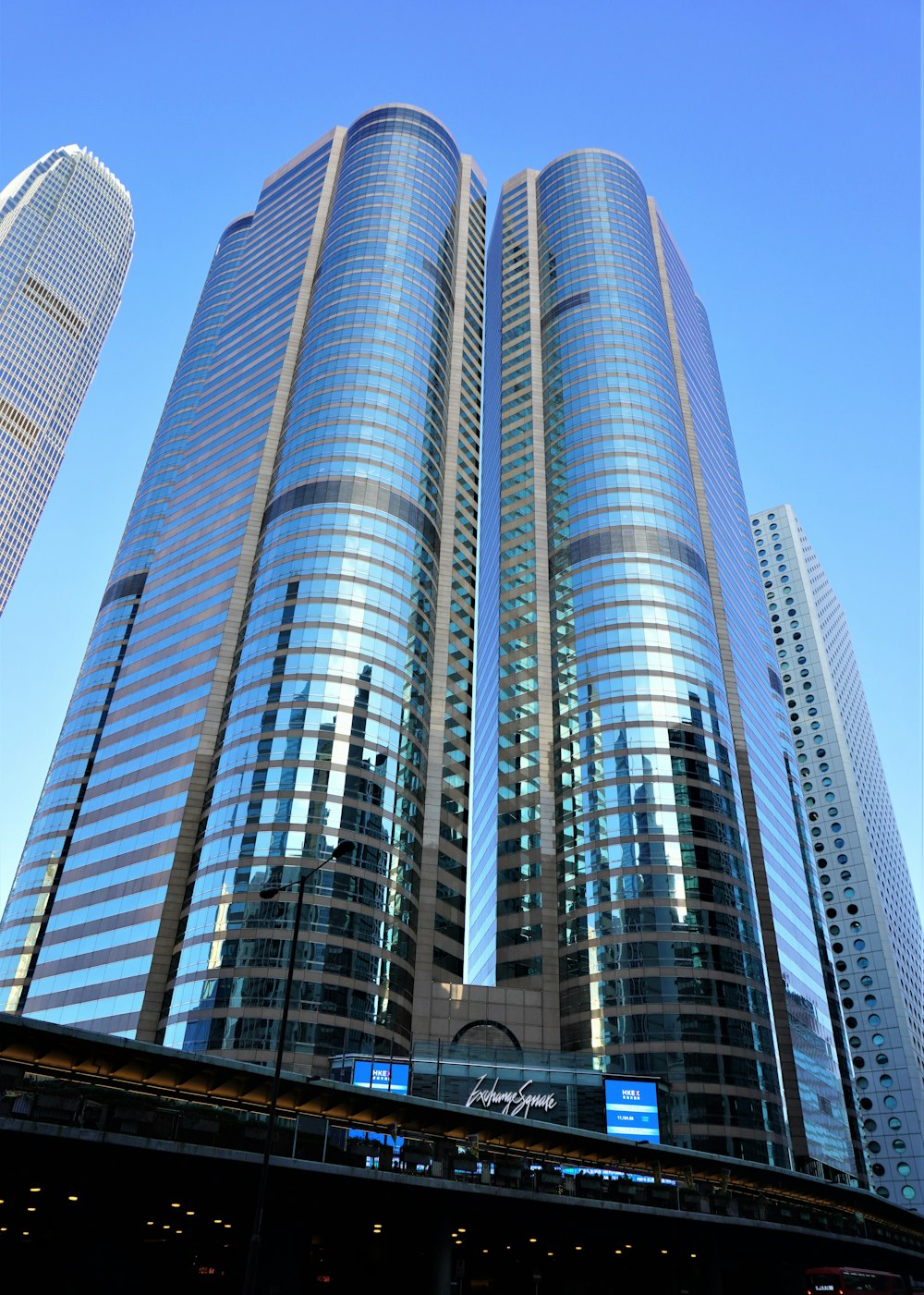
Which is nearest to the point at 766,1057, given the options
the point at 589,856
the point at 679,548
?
the point at 589,856

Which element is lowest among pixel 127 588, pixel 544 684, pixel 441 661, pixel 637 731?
pixel 637 731

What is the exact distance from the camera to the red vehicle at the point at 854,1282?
5184 centimetres

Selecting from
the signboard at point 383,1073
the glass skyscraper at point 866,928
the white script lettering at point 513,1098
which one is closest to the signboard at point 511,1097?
the white script lettering at point 513,1098

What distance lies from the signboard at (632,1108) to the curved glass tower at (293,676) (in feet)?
94.8

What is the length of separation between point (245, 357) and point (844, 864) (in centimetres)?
13616

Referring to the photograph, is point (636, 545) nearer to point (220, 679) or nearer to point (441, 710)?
point (441, 710)

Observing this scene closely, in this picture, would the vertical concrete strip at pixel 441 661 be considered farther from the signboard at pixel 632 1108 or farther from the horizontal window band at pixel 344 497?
the signboard at pixel 632 1108

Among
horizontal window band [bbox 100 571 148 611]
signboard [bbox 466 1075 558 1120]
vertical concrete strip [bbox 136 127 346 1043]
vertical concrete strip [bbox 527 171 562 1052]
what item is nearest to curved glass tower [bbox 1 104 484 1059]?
vertical concrete strip [bbox 136 127 346 1043]

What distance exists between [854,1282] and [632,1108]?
22.1m

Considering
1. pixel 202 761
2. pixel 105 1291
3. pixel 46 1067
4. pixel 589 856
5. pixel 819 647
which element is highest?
pixel 819 647

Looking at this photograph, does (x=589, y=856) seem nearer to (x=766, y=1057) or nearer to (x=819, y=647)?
(x=766, y=1057)

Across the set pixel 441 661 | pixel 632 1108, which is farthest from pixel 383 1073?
pixel 441 661

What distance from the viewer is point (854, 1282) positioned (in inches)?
2050

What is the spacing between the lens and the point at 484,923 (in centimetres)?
11456
